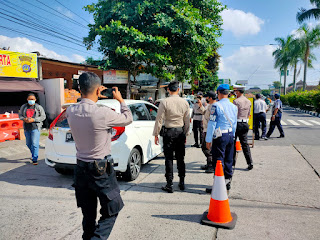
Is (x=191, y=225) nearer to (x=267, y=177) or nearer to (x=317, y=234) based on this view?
(x=317, y=234)

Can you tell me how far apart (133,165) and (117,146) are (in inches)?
25.8

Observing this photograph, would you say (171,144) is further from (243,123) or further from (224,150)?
(243,123)

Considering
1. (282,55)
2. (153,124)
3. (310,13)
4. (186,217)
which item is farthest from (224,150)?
(282,55)

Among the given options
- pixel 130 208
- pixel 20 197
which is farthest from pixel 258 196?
pixel 20 197

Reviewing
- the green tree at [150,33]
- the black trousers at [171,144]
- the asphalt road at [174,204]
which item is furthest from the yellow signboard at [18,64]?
the black trousers at [171,144]

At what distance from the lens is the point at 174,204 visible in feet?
11.7

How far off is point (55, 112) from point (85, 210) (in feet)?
35.1

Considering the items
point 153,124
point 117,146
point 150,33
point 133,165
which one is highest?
point 150,33

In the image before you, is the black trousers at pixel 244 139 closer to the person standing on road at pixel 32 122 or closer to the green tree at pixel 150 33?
the person standing on road at pixel 32 122

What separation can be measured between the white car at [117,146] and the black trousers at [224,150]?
1.56 metres

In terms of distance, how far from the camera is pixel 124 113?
2.27 meters

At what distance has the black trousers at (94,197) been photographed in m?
2.06

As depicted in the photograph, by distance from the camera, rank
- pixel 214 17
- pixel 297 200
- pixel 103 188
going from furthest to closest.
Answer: pixel 214 17 < pixel 297 200 < pixel 103 188

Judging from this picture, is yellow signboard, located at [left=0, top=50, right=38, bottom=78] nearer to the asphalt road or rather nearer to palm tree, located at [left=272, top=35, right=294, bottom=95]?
the asphalt road
